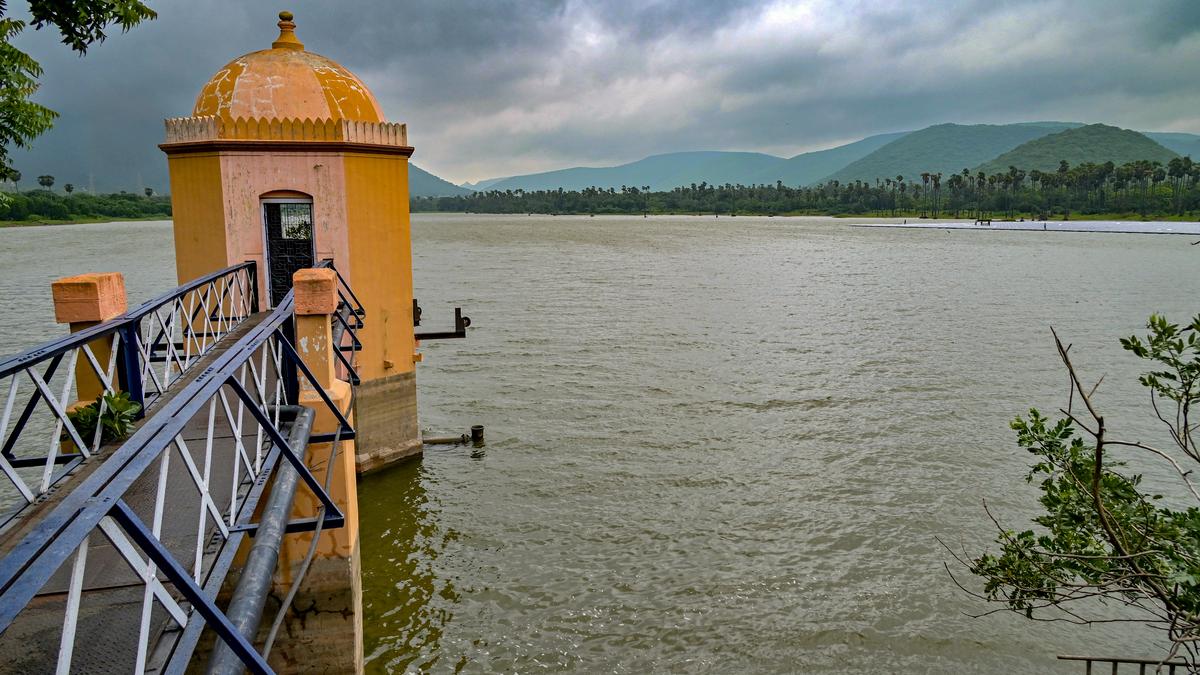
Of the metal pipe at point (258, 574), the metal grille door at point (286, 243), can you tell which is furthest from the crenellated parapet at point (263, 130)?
the metal pipe at point (258, 574)

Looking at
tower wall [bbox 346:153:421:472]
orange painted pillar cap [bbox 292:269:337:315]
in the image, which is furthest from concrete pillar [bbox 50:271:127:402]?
tower wall [bbox 346:153:421:472]

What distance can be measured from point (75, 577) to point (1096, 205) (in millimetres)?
177588

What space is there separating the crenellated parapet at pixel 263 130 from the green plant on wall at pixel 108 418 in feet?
26.1

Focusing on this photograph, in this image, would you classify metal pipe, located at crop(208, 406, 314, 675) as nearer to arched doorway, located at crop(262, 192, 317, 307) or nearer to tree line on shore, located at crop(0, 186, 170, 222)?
arched doorway, located at crop(262, 192, 317, 307)

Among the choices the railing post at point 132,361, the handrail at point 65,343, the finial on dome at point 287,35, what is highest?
the finial on dome at point 287,35

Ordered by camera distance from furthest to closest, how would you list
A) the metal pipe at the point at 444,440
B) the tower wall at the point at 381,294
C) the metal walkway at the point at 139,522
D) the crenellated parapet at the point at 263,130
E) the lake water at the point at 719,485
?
the metal pipe at the point at 444,440
the tower wall at the point at 381,294
the crenellated parapet at the point at 263,130
the lake water at the point at 719,485
the metal walkway at the point at 139,522

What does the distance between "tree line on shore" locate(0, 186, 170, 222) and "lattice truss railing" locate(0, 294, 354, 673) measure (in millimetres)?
137484

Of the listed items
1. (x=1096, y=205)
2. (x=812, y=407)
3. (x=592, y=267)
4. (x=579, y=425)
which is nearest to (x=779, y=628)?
(x=579, y=425)

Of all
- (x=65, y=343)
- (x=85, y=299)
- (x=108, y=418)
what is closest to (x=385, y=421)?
(x=85, y=299)

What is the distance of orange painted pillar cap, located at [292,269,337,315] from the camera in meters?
7.57

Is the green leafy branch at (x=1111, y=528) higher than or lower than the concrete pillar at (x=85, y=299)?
lower

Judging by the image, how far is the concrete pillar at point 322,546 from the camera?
24.3 feet

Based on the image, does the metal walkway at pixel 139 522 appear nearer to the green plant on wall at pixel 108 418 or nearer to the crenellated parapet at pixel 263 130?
the green plant on wall at pixel 108 418

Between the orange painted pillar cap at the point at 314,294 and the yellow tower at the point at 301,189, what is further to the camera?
the yellow tower at the point at 301,189
